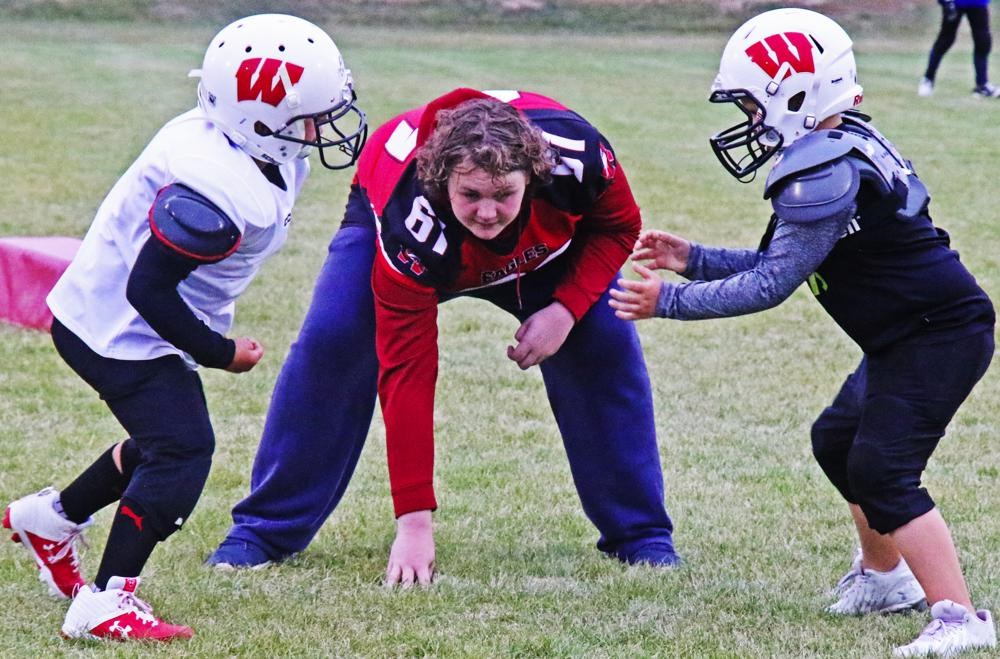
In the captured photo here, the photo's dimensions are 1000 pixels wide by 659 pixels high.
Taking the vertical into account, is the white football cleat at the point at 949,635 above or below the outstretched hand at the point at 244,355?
below

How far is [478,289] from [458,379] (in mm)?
2409

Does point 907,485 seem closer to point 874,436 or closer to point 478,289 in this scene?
point 874,436

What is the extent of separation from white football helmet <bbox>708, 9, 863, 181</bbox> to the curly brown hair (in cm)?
44

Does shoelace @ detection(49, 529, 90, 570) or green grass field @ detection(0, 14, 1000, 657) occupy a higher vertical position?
shoelace @ detection(49, 529, 90, 570)

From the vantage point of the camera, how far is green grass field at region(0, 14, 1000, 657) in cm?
377

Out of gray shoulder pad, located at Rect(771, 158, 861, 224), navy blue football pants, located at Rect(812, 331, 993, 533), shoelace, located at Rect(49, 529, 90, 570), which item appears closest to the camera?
gray shoulder pad, located at Rect(771, 158, 861, 224)

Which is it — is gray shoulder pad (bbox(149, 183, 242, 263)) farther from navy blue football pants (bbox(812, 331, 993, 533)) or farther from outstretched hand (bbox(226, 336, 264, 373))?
navy blue football pants (bbox(812, 331, 993, 533))

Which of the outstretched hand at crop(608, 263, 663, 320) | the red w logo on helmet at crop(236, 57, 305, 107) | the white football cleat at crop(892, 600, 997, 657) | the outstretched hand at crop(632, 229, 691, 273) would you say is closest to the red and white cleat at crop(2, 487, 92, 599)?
the red w logo on helmet at crop(236, 57, 305, 107)

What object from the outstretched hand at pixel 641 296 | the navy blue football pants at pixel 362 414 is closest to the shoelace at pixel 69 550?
the navy blue football pants at pixel 362 414

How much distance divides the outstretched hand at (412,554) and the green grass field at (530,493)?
3.0 inches

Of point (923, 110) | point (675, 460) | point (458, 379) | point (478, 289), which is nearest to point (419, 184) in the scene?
point (478, 289)

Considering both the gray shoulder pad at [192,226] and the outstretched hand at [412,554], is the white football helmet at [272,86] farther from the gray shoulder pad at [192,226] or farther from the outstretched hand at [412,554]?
the outstretched hand at [412,554]

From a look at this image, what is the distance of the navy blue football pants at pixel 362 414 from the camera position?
437 centimetres

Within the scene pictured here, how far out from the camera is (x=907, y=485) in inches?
141
